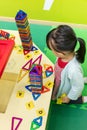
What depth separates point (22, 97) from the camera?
1.21m

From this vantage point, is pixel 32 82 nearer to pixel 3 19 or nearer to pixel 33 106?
pixel 33 106

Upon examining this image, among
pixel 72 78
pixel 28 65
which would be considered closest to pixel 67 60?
pixel 72 78

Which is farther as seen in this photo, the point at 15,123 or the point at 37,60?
the point at 37,60

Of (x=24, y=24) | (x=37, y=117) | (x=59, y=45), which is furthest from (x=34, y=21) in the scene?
(x=37, y=117)

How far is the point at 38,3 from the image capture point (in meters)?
2.43

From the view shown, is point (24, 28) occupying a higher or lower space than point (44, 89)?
higher

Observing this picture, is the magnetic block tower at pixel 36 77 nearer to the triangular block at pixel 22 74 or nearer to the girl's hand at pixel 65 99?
the triangular block at pixel 22 74

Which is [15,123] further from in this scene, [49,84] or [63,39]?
[63,39]

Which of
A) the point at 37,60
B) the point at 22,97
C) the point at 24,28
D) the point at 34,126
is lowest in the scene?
the point at 34,126

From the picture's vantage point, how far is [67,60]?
1312 millimetres

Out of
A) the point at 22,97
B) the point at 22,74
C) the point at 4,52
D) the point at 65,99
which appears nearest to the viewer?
the point at 4,52

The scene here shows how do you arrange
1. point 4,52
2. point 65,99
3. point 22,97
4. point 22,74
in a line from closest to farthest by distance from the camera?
point 4,52
point 22,97
point 22,74
point 65,99

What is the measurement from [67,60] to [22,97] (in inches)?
12.0

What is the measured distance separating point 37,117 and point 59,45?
350 mm
